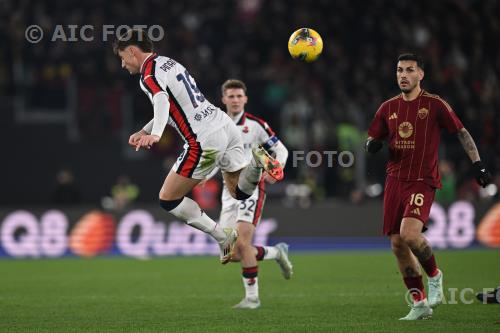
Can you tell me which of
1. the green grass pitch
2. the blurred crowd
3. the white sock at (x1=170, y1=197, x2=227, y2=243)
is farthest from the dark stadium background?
the white sock at (x1=170, y1=197, x2=227, y2=243)

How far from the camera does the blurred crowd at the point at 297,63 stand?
70.4ft

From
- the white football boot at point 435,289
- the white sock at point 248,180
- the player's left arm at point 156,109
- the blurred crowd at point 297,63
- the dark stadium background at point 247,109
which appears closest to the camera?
the player's left arm at point 156,109

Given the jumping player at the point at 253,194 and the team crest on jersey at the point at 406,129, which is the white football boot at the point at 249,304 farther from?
the team crest on jersey at the point at 406,129

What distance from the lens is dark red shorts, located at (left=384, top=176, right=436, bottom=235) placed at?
8812 mm

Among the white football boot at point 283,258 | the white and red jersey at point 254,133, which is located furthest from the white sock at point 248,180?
the white football boot at point 283,258

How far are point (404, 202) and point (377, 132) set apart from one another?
2.53ft

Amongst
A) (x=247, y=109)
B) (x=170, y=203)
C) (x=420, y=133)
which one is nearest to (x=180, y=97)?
(x=170, y=203)

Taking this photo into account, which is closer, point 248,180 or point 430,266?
point 430,266

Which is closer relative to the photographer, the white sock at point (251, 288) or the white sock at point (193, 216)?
the white sock at point (193, 216)

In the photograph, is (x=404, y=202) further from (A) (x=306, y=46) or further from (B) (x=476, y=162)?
(A) (x=306, y=46)

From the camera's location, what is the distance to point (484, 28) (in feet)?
79.3

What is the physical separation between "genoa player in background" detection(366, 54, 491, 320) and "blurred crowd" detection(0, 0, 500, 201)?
38.2 ft

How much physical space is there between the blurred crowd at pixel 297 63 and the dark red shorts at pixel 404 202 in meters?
11.7

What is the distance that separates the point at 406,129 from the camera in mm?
8977
